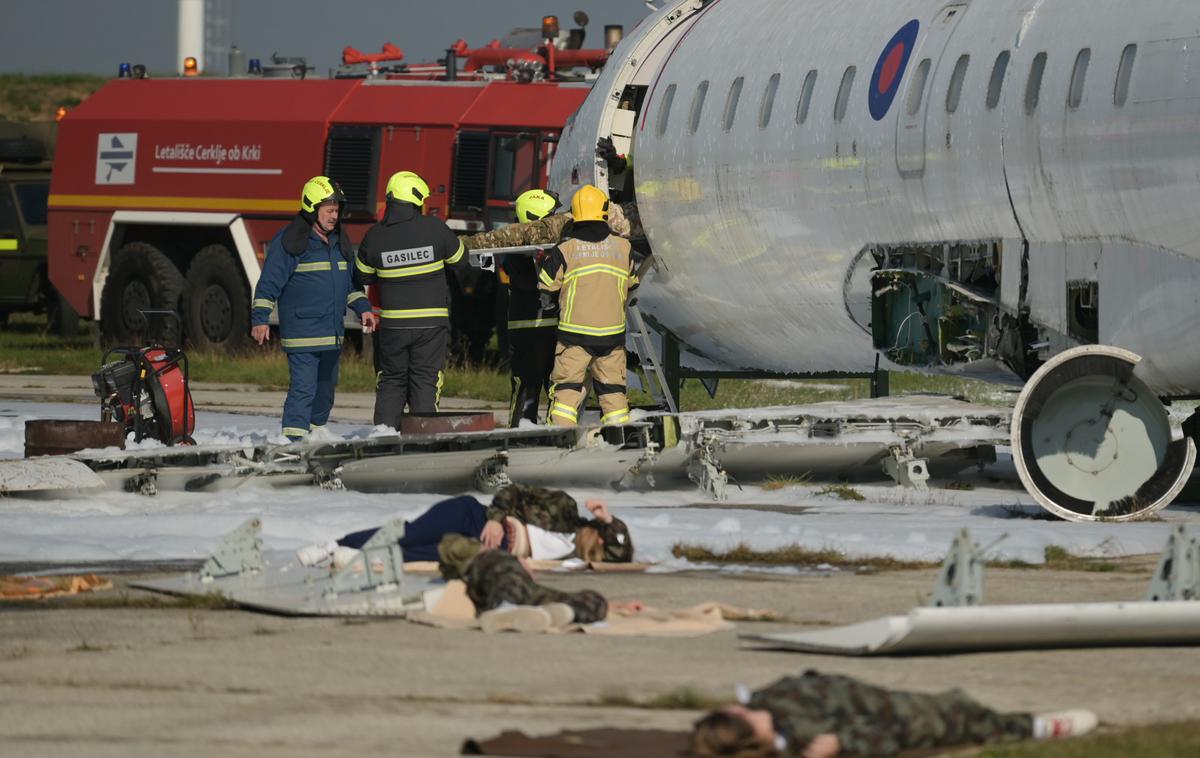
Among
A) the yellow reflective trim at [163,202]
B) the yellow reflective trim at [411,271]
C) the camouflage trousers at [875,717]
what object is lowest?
the camouflage trousers at [875,717]

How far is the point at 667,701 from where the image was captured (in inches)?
287

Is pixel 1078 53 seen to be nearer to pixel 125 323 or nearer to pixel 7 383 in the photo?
pixel 7 383

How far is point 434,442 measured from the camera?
15.0m

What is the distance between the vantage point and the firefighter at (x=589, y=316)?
16.1m

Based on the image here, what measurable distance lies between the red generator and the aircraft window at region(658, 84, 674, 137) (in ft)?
14.5

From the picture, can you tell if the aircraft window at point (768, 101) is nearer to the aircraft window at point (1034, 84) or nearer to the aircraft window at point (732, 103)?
the aircraft window at point (732, 103)

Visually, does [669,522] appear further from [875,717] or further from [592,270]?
[875,717]

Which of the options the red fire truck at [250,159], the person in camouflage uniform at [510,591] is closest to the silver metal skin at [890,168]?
the person in camouflage uniform at [510,591]

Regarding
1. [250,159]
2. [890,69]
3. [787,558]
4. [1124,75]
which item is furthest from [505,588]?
[250,159]

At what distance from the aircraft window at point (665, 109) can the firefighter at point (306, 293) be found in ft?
9.86

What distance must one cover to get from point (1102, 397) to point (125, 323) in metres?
22.5

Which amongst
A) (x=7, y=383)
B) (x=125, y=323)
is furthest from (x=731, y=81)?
(x=125, y=323)

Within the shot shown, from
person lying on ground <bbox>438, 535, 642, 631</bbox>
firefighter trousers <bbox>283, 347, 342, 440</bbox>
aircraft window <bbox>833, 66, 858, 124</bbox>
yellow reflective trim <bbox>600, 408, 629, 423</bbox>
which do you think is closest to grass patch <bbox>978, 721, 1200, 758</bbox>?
person lying on ground <bbox>438, 535, 642, 631</bbox>

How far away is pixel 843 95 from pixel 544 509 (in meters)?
5.46
